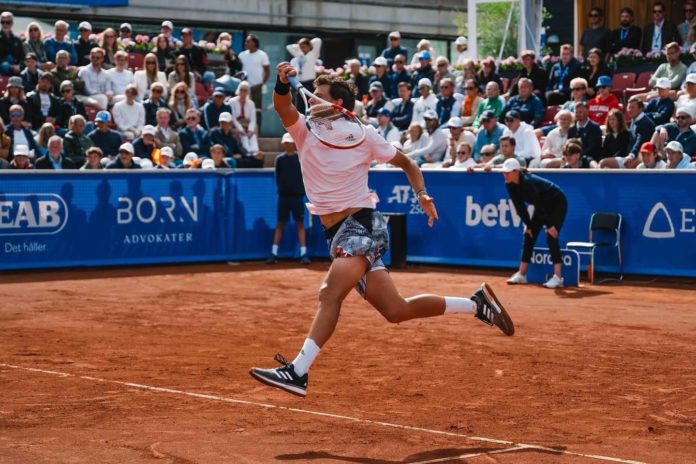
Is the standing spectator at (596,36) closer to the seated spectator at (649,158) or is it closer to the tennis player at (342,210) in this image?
the seated spectator at (649,158)

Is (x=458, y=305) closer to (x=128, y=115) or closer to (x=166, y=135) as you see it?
(x=166, y=135)

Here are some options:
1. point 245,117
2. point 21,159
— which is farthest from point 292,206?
point 21,159

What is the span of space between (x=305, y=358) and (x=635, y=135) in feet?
38.8

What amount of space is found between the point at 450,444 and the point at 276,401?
1.81 meters

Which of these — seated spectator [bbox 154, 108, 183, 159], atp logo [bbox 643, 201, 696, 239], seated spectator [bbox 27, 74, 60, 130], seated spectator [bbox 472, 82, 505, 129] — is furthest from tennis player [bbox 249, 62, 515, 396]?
seated spectator [bbox 472, 82, 505, 129]

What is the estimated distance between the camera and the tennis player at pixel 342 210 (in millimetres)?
7387

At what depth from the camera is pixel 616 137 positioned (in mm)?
17906

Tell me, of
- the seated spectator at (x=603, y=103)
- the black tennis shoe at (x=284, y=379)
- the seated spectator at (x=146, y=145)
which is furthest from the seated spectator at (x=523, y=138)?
the black tennis shoe at (x=284, y=379)

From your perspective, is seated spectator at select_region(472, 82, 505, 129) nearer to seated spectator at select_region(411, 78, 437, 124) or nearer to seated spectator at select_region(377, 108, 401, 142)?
seated spectator at select_region(411, 78, 437, 124)

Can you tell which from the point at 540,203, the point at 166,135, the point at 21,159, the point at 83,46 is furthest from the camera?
the point at 83,46

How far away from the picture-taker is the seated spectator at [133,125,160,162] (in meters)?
20.1

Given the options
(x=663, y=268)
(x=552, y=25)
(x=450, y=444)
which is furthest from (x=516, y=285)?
(x=552, y=25)

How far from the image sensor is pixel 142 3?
106 ft

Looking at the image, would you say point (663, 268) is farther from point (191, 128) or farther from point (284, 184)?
point (191, 128)
